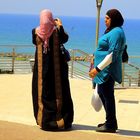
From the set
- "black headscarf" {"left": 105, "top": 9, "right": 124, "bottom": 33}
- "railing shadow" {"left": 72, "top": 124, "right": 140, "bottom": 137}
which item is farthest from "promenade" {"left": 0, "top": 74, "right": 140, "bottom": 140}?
"black headscarf" {"left": 105, "top": 9, "right": 124, "bottom": 33}

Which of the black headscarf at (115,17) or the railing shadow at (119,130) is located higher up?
the black headscarf at (115,17)

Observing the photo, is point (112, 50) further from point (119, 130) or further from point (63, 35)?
point (119, 130)

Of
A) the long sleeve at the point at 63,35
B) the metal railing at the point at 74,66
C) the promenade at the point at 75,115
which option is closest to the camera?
the promenade at the point at 75,115

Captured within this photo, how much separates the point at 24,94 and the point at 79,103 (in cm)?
134

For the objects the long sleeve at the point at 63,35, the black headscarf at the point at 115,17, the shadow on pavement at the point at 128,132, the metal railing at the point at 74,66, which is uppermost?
the black headscarf at the point at 115,17

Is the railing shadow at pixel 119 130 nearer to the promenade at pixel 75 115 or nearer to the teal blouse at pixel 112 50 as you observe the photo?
the promenade at pixel 75 115

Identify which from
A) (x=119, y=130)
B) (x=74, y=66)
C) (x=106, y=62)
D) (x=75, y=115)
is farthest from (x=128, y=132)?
(x=74, y=66)

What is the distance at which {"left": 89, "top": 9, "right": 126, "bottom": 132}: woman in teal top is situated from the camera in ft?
20.3

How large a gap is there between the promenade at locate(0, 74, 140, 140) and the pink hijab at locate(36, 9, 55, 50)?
1.12 metres

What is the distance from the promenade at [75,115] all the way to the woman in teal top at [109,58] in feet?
1.46

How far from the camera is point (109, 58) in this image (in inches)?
244

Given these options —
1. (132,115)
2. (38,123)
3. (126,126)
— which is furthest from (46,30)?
(132,115)

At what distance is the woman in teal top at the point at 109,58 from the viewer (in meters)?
6.18

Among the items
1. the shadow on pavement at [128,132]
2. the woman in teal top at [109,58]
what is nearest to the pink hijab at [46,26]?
the woman in teal top at [109,58]
